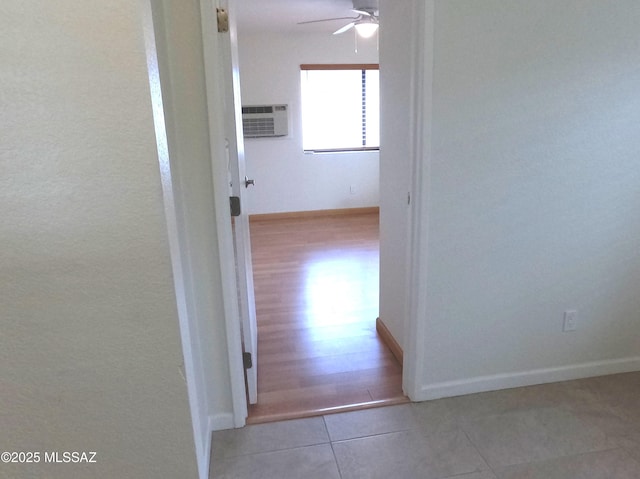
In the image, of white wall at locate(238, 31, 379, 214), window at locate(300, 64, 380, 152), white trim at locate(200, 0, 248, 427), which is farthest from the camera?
window at locate(300, 64, 380, 152)

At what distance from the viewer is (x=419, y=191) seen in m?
1.90

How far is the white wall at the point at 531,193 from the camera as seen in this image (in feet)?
6.00

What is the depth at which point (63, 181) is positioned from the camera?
1067mm

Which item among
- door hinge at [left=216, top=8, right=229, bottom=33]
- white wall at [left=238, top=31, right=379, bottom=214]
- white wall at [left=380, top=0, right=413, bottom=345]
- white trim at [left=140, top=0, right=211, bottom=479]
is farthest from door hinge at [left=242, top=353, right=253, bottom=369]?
white wall at [left=238, top=31, right=379, bottom=214]

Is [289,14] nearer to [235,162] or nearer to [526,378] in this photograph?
[235,162]

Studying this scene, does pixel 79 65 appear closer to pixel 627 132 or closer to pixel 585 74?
pixel 585 74

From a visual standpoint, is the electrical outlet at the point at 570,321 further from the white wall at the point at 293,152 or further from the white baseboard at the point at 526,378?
the white wall at the point at 293,152

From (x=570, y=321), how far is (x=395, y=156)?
1.22 m

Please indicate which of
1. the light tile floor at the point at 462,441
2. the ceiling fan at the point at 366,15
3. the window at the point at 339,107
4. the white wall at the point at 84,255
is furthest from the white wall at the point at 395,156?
the window at the point at 339,107

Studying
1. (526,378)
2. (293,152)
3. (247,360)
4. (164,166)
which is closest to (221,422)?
(247,360)

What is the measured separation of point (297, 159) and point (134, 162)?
4.89m

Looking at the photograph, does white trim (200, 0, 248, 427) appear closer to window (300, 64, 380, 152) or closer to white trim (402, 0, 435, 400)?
white trim (402, 0, 435, 400)

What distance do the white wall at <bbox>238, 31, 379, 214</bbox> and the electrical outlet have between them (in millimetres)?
4115

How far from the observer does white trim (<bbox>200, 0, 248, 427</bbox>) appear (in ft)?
5.22
